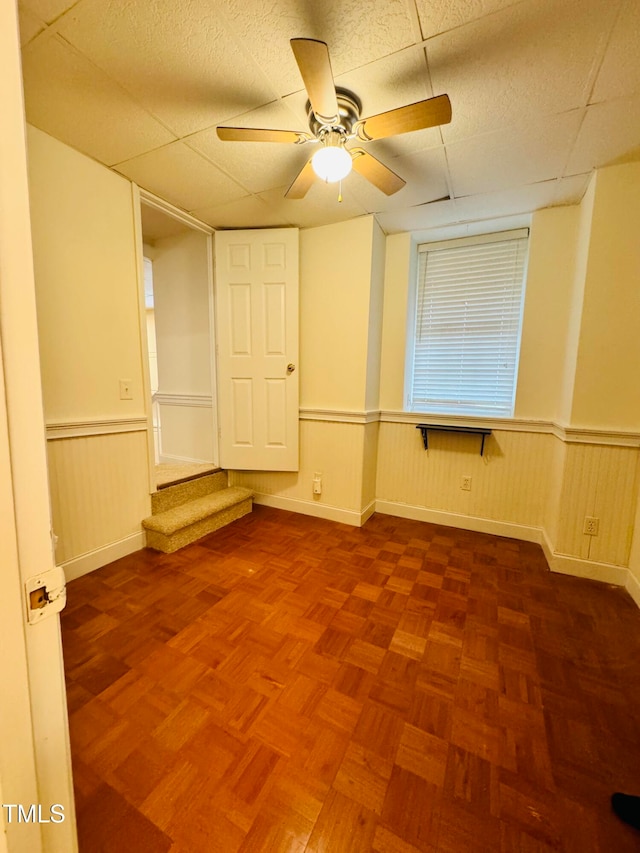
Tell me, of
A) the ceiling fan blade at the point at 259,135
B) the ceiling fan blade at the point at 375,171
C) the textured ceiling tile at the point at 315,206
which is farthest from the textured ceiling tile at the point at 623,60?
the textured ceiling tile at the point at 315,206

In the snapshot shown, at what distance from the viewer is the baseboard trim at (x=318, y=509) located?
8.77 feet

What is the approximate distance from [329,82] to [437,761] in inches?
88.3

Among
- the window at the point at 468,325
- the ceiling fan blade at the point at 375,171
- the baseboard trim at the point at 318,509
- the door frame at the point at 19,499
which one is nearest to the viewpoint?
the door frame at the point at 19,499

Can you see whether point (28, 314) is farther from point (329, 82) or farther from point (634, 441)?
point (634, 441)

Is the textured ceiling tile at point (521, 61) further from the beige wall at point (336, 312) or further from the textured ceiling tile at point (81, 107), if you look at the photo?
the textured ceiling tile at point (81, 107)

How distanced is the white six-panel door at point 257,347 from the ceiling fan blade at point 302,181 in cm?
81

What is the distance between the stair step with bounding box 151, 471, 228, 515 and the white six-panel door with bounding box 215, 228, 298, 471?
0.66 ft

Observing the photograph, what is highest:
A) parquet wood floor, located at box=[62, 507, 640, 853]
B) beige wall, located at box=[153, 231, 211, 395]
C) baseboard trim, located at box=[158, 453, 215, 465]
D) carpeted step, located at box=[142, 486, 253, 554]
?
beige wall, located at box=[153, 231, 211, 395]

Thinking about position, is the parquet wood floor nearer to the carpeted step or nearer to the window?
the carpeted step

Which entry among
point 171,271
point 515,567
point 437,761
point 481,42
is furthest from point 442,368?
point 171,271

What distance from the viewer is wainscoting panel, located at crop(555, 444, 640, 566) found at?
6.21 feet

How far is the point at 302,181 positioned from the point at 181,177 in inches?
33.8

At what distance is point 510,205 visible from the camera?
2.18 metres

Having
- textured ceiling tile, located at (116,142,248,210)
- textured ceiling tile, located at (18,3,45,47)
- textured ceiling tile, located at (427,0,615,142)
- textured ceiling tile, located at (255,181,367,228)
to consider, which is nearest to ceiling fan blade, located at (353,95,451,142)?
textured ceiling tile, located at (427,0,615,142)
